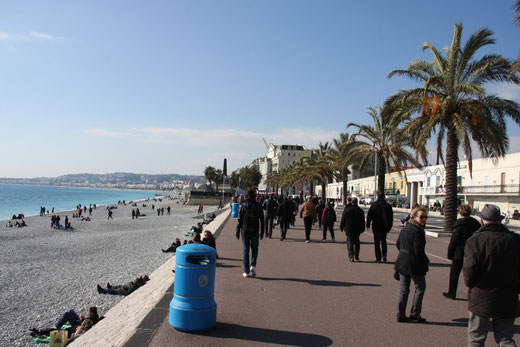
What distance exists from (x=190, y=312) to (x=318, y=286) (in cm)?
326

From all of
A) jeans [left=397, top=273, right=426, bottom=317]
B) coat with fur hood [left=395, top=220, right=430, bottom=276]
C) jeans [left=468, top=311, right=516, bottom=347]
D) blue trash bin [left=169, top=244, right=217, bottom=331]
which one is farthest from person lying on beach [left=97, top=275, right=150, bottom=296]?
jeans [left=468, top=311, right=516, bottom=347]

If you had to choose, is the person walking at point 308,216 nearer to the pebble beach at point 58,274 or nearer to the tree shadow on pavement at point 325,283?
the pebble beach at point 58,274

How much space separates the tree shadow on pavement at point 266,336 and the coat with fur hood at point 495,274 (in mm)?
1712

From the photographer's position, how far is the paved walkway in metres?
4.71

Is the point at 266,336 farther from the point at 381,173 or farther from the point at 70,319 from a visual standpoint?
the point at 381,173

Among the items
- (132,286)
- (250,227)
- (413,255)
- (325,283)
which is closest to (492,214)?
(413,255)

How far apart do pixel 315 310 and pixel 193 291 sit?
79.4 inches

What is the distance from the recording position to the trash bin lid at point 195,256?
4816 mm

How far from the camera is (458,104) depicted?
1714 centimetres

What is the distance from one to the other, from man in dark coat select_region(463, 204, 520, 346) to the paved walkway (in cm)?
107

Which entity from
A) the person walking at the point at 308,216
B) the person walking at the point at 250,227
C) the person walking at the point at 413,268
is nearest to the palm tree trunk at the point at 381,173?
the person walking at the point at 308,216

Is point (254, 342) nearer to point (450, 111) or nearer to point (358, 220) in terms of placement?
point (358, 220)

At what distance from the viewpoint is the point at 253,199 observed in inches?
319

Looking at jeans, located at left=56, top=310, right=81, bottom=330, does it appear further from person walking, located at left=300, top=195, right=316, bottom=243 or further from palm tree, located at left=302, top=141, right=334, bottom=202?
palm tree, located at left=302, top=141, right=334, bottom=202
